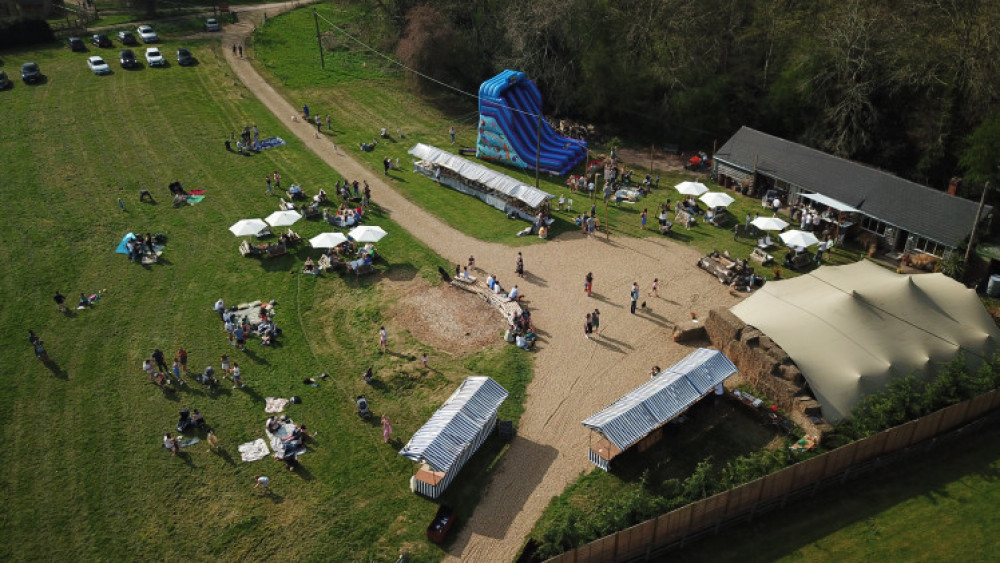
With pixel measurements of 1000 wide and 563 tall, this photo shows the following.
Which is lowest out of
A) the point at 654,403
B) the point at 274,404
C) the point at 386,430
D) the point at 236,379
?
the point at 274,404

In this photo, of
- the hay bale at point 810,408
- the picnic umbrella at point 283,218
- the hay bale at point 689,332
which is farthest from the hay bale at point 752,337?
the picnic umbrella at point 283,218

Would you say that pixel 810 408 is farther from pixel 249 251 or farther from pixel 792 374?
pixel 249 251

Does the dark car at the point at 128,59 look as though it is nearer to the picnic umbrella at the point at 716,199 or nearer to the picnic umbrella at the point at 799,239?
the picnic umbrella at the point at 716,199

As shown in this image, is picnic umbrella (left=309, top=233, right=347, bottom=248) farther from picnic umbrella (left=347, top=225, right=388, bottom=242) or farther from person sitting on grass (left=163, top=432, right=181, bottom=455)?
person sitting on grass (left=163, top=432, right=181, bottom=455)

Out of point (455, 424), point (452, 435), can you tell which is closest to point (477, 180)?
point (455, 424)

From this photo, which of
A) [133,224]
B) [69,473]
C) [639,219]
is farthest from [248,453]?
[639,219]
